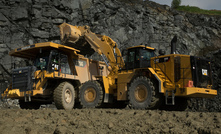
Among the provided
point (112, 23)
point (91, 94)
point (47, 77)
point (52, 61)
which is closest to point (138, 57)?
point (91, 94)

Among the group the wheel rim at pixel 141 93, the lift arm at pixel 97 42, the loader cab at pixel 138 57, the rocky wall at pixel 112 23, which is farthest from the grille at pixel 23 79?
the rocky wall at pixel 112 23

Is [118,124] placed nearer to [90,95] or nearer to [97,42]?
[90,95]

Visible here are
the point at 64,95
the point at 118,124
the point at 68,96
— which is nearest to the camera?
the point at 118,124

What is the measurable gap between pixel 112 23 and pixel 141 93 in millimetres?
15988

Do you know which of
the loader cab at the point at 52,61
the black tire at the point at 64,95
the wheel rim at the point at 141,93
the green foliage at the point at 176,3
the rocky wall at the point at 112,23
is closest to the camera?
the wheel rim at the point at 141,93

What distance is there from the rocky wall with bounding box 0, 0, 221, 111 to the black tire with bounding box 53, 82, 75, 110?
12.1 metres

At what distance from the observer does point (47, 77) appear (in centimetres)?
1079

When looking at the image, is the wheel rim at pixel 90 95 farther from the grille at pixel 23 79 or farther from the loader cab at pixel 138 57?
the grille at pixel 23 79

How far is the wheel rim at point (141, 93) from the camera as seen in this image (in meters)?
9.95

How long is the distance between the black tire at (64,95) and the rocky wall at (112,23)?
12082 mm

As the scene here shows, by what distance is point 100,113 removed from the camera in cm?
843

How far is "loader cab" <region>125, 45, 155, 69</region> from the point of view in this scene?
36.9 ft

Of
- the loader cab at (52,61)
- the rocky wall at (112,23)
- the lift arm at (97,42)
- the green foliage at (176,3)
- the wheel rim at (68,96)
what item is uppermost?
the green foliage at (176,3)

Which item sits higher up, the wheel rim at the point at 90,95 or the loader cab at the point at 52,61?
the loader cab at the point at 52,61
